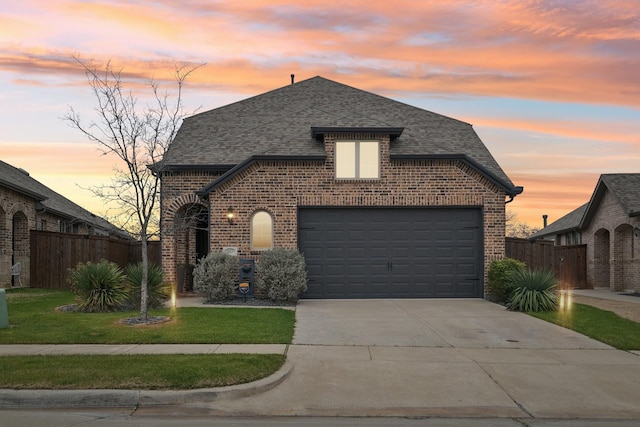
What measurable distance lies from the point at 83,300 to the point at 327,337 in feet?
22.9

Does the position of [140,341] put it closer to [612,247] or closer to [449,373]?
[449,373]

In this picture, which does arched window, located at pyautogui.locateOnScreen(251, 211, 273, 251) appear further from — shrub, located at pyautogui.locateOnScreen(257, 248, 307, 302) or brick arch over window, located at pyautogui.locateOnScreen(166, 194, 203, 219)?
brick arch over window, located at pyautogui.locateOnScreen(166, 194, 203, 219)

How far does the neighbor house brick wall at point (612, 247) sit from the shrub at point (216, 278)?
679 inches

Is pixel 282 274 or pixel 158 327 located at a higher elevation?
pixel 282 274

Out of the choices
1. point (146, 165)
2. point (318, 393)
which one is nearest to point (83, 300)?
point (146, 165)

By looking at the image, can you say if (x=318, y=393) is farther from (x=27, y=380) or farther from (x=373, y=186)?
(x=373, y=186)

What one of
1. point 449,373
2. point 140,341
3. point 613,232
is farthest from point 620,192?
point 140,341

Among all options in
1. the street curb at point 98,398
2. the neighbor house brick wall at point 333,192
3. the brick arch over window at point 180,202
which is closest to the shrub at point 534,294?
the neighbor house brick wall at point 333,192

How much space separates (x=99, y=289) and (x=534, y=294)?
1144 centimetres

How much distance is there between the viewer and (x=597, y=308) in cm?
1745

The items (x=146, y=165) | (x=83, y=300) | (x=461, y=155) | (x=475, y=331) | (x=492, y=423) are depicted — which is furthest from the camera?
(x=461, y=155)

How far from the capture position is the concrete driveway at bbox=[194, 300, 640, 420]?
728 centimetres

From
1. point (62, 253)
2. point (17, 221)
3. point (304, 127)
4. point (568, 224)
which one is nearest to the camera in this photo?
point (304, 127)

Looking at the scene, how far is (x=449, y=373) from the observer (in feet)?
Answer: 29.0
